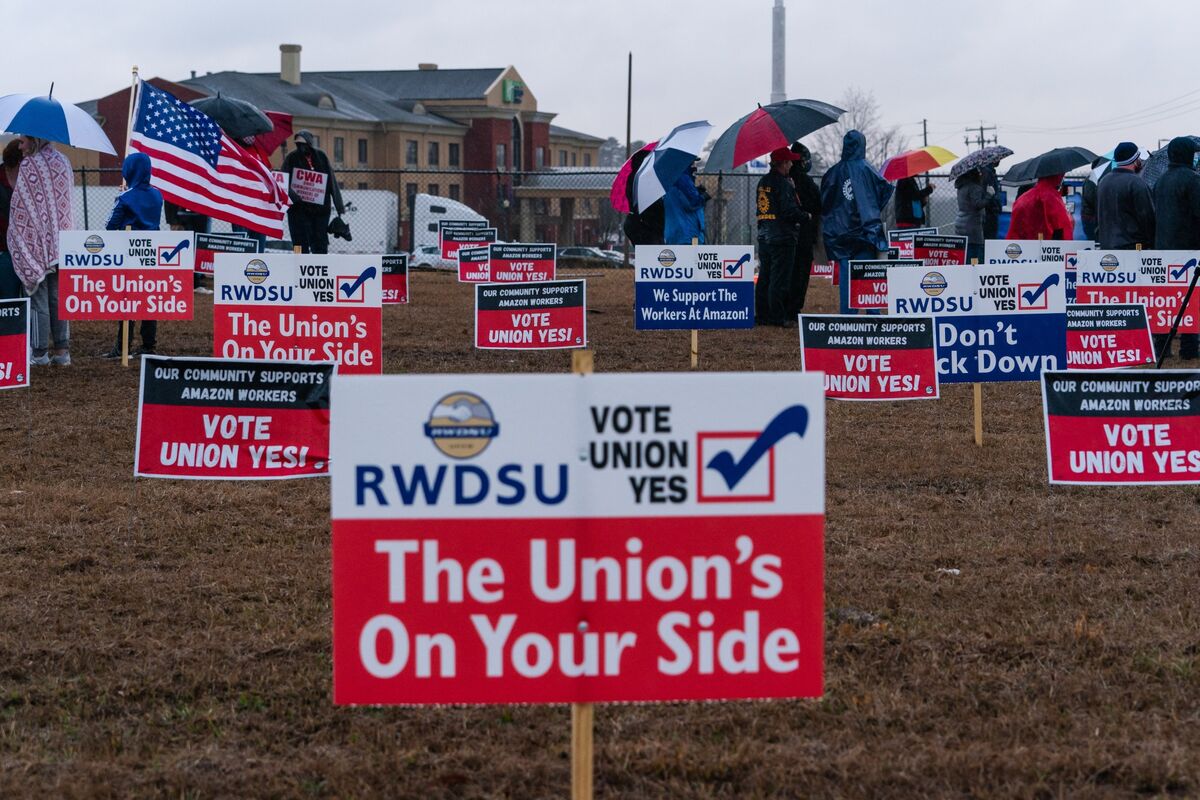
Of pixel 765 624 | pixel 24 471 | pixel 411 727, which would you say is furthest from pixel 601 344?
pixel 765 624

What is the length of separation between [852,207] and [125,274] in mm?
7430

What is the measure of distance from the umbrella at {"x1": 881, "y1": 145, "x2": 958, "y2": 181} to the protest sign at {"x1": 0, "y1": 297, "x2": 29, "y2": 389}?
14071 millimetres

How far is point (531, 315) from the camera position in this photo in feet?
47.8

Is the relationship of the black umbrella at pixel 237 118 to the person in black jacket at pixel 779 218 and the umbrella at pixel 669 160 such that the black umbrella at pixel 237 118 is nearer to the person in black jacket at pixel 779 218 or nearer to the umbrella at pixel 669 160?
the umbrella at pixel 669 160

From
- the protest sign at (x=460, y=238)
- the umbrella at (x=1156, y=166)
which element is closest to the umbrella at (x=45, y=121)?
the umbrella at (x=1156, y=166)

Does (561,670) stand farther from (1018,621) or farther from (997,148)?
(997,148)

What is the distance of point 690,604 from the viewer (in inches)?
140

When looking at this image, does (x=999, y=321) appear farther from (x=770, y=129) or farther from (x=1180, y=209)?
(x=770, y=129)

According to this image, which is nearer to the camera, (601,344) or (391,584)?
(391,584)

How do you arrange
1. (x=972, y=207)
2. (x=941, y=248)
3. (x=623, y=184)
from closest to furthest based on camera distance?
(x=623, y=184)
(x=972, y=207)
(x=941, y=248)

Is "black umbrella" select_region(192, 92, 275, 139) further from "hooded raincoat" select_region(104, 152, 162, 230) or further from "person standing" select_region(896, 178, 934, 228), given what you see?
"person standing" select_region(896, 178, 934, 228)

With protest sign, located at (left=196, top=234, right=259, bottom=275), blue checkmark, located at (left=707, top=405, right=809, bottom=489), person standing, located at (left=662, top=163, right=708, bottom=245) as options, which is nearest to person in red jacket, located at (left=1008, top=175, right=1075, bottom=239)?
person standing, located at (left=662, top=163, right=708, bottom=245)

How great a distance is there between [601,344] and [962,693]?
37.8ft

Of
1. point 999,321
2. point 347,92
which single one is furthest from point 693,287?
point 347,92
